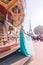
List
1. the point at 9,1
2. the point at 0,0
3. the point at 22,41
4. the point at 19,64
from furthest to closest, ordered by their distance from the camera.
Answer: the point at 9,1
the point at 0,0
the point at 22,41
the point at 19,64

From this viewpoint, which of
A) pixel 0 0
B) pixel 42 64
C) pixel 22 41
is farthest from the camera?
pixel 0 0

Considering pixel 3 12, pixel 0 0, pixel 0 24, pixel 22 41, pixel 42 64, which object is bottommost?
pixel 42 64

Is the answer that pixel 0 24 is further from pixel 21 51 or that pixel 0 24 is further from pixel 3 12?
pixel 21 51

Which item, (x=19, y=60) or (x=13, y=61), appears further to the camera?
(x=19, y=60)

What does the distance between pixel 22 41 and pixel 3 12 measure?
2.36 meters

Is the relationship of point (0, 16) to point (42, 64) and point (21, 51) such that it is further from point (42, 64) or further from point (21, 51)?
point (42, 64)

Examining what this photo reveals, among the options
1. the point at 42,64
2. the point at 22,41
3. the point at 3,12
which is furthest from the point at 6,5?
the point at 42,64

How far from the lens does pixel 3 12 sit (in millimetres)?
6988

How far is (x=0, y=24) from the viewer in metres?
7.22

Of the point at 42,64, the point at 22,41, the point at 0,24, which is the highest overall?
the point at 0,24

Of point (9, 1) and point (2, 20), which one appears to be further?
point (9, 1)

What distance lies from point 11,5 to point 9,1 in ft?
0.76

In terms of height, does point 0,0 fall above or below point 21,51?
above

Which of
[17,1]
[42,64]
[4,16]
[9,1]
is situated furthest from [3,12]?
[42,64]
